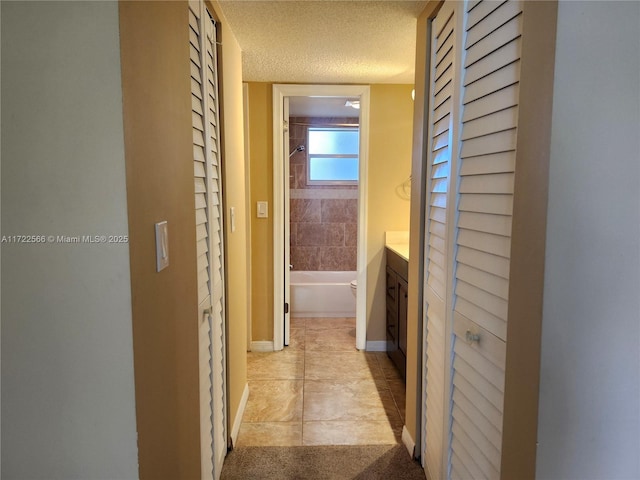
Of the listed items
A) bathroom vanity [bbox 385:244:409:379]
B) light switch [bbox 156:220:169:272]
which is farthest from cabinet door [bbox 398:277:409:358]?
light switch [bbox 156:220:169:272]

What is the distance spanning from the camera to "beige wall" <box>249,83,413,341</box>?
332cm

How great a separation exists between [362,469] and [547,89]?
1840 millimetres

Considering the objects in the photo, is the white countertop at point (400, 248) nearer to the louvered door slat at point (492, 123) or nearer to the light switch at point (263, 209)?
the light switch at point (263, 209)

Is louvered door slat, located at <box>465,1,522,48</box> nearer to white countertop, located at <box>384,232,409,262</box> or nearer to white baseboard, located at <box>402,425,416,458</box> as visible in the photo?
white baseboard, located at <box>402,425,416,458</box>

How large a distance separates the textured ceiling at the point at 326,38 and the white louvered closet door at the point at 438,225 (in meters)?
0.33

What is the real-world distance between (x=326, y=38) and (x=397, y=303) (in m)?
1.81

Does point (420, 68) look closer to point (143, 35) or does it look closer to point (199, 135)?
point (199, 135)

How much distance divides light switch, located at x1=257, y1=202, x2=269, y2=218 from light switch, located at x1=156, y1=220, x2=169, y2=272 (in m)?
2.34

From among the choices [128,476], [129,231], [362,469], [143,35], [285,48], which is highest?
[285,48]

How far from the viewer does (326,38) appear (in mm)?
Result: 2279

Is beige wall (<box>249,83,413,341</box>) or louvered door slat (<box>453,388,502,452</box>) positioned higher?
beige wall (<box>249,83,413,341</box>)

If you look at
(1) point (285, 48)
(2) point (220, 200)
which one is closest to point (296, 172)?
(1) point (285, 48)

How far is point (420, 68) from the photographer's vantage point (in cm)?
195

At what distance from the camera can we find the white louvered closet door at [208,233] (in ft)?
5.07
